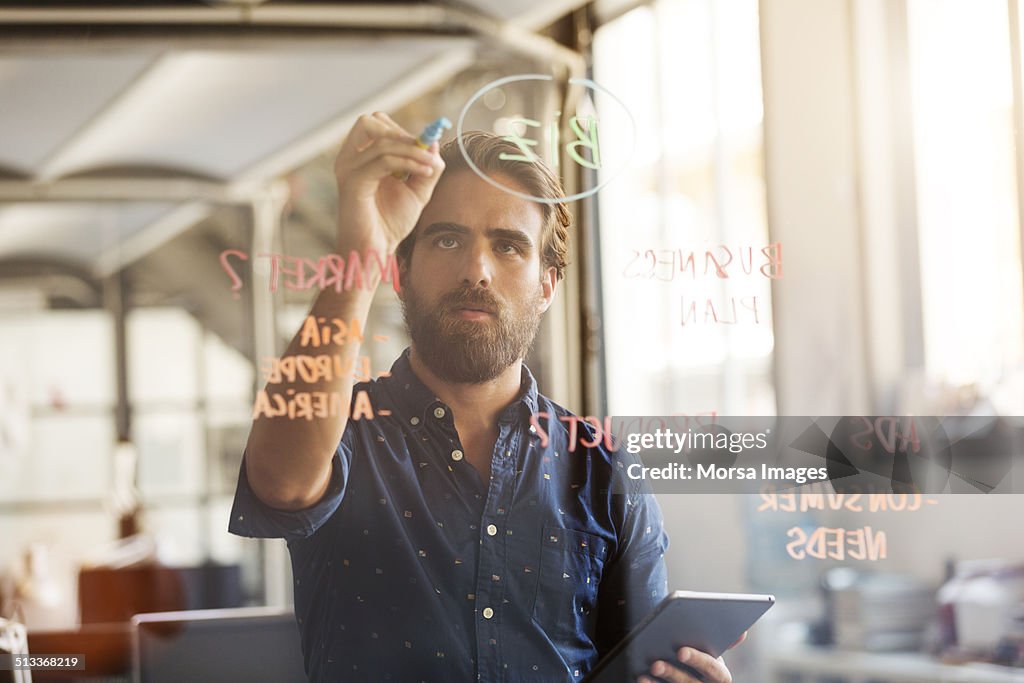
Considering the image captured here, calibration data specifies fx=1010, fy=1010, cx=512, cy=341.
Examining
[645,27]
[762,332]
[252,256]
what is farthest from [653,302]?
[252,256]

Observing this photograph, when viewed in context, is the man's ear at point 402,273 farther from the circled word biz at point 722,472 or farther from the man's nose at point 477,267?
the circled word biz at point 722,472

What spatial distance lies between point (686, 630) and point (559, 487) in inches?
9.6

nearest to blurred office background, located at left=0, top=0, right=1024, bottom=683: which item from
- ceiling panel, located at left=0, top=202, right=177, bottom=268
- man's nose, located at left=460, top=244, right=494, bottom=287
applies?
ceiling panel, located at left=0, top=202, right=177, bottom=268

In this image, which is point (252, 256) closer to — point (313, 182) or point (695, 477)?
point (313, 182)

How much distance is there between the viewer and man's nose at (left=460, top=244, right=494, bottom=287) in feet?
4.25

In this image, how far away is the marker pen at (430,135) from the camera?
130 centimetres

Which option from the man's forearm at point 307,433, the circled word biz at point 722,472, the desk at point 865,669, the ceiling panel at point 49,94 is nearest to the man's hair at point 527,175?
the man's forearm at point 307,433

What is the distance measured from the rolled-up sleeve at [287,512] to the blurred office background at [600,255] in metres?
0.02

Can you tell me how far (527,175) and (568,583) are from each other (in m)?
0.53

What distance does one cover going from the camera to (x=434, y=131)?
131cm

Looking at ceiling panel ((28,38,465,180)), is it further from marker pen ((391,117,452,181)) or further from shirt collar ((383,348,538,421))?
shirt collar ((383,348,538,421))

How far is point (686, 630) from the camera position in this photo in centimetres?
129

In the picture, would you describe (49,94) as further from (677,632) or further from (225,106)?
(677,632)

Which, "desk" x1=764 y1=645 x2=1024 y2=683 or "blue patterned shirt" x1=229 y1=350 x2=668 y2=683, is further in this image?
"desk" x1=764 y1=645 x2=1024 y2=683
